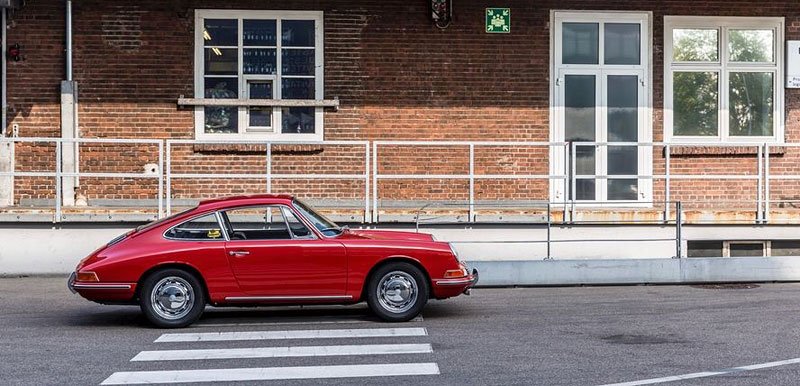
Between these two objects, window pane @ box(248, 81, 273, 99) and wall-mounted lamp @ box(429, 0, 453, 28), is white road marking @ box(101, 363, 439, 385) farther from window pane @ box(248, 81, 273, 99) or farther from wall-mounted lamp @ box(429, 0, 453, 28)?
wall-mounted lamp @ box(429, 0, 453, 28)

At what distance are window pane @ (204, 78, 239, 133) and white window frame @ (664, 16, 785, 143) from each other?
24.2ft

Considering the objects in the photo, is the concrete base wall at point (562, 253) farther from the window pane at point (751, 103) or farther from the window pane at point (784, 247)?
the window pane at point (751, 103)

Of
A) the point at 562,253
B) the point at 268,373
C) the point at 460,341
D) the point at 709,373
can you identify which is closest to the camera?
the point at 709,373

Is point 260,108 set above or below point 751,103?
below

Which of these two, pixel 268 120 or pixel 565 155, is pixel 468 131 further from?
pixel 268 120

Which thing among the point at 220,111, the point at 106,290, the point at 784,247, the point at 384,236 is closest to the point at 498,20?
the point at 220,111

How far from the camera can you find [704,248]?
16.6 metres

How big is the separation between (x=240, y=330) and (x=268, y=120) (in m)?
7.19

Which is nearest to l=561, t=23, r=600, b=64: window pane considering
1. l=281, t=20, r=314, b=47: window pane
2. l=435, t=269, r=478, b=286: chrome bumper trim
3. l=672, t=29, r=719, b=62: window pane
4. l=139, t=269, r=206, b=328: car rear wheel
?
l=672, t=29, r=719, b=62: window pane

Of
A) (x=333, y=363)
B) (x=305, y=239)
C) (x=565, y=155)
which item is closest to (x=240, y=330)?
(x=305, y=239)

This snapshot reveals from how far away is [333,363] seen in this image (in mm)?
9203

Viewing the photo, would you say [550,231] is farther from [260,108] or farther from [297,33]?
[297,33]

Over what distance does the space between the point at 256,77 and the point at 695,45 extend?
24.9 ft

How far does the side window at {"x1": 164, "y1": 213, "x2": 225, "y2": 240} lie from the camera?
1145cm
